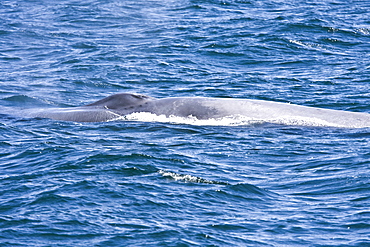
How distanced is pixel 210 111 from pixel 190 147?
2.51m

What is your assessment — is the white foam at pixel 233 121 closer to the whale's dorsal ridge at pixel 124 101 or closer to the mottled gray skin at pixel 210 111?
Result: the mottled gray skin at pixel 210 111

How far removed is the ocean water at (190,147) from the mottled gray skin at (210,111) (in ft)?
1.35

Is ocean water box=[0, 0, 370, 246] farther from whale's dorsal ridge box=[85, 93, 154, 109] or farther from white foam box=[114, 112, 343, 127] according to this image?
whale's dorsal ridge box=[85, 93, 154, 109]

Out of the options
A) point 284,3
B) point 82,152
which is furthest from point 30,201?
point 284,3

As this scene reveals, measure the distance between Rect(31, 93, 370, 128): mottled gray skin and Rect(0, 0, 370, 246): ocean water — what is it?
411 millimetres

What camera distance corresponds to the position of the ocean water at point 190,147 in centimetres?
1062

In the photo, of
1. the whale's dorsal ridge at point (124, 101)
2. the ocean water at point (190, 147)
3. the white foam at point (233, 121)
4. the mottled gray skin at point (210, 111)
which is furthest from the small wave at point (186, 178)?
the whale's dorsal ridge at point (124, 101)

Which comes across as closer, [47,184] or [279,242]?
[279,242]

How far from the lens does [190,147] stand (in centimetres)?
1517

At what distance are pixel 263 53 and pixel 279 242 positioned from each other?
1861cm

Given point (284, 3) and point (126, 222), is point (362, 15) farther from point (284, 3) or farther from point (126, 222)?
point (126, 222)

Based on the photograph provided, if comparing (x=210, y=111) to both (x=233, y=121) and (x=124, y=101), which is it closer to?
(x=233, y=121)

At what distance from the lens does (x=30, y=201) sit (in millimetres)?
11578

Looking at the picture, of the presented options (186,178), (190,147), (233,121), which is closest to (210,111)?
(233,121)
